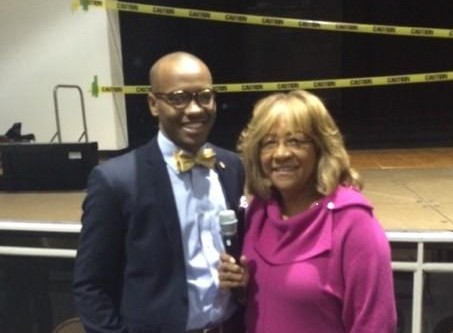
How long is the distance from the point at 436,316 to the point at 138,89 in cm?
289

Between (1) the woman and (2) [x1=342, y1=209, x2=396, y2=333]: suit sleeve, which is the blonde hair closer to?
(1) the woman

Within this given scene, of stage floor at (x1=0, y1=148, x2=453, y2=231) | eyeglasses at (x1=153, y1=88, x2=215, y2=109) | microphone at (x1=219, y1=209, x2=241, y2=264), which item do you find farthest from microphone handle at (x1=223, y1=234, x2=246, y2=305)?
stage floor at (x1=0, y1=148, x2=453, y2=231)

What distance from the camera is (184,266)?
5.18ft

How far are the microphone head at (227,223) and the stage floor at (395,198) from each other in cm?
120

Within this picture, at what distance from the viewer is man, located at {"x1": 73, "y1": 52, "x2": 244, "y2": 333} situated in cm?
155

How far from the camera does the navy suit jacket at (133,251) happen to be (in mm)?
1552

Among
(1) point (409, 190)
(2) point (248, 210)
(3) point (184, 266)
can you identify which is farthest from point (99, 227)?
(1) point (409, 190)

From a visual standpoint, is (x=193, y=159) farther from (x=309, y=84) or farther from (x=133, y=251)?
(x=309, y=84)

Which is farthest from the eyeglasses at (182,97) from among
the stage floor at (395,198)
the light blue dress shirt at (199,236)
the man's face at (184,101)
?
the stage floor at (395,198)

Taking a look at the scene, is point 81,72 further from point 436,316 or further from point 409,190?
point 436,316

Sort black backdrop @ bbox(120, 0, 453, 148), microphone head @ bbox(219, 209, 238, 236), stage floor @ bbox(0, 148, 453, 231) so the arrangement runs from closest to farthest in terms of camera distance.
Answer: microphone head @ bbox(219, 209, 238, 236)
stage floor @ bbox(0, 148, 453, 231)
black backdrop @ bbox(120, 0, 453, 148)

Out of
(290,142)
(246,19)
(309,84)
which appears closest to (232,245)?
(290,142)

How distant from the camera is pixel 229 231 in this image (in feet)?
5.09

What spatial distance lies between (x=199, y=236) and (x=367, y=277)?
46cm
